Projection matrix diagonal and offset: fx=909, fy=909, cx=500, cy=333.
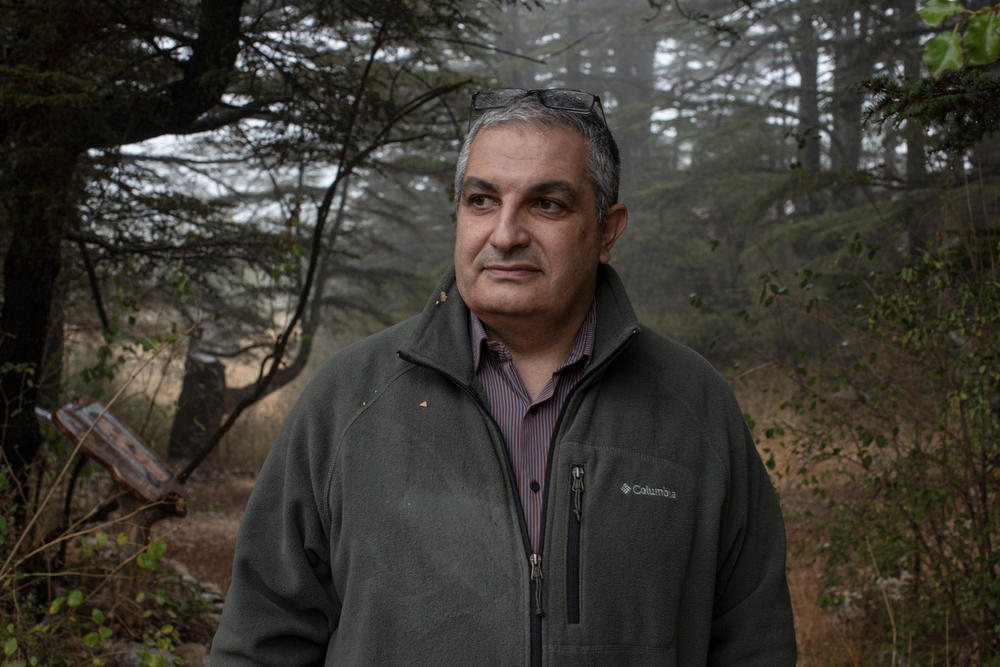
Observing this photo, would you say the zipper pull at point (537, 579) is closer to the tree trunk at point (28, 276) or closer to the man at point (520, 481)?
the man at point (520, 481)

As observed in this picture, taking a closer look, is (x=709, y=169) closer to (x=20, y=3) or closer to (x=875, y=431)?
(x=875, y=431)

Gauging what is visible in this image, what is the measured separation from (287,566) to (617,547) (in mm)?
701

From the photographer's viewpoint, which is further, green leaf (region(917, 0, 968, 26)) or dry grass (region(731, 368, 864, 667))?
dry grass (region(731, 368, 864, 667))

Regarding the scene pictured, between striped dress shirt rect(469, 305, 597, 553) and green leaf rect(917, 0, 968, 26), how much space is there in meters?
0.95

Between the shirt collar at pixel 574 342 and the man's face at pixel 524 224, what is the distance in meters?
0.05

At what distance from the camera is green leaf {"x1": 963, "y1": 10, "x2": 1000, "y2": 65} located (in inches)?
61.3

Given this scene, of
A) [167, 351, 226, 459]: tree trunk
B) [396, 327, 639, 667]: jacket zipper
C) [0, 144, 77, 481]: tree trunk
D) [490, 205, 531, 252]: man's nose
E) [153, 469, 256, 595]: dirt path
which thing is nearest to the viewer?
[396, 327, 639, 667]: jacket zipper

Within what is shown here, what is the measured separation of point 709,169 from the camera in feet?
68.2

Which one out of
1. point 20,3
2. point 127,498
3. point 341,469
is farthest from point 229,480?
point 341,469

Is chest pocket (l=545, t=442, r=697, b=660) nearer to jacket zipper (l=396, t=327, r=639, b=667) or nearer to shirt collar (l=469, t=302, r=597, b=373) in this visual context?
jacket zipper (l=396, t=327, r=639, b=667)

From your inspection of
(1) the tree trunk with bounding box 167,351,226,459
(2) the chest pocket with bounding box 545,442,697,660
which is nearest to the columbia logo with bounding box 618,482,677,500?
(2) the chest pocket with bounding box 545,442,697,660

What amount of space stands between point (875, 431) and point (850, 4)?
39.1ft

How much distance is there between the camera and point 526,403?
80.3 inches

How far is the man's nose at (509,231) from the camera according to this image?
6.63 ft
